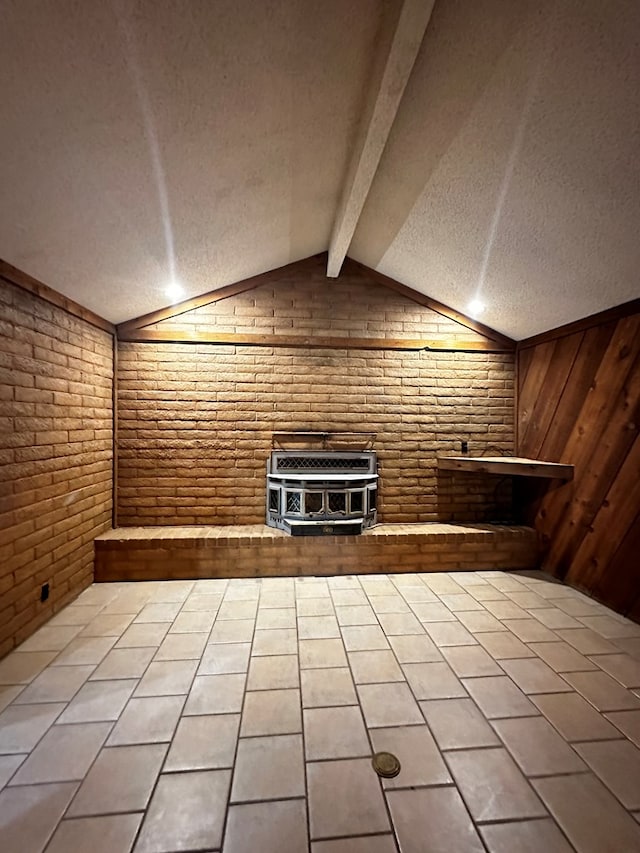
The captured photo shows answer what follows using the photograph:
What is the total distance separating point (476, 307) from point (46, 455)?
12.7 ft

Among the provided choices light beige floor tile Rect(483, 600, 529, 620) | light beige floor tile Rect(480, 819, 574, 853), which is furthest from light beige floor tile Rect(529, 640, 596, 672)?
light beige floor tile Rect(480, 819, 574, 853)

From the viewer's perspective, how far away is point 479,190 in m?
2.28

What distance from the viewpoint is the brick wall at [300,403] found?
357 cm

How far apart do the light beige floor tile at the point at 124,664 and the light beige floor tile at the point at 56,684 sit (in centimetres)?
6

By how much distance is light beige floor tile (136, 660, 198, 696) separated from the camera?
1817mm

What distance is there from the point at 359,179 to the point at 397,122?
0.33 metres

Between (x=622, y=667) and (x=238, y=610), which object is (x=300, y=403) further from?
(x=622, y=667)

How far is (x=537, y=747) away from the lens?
59.4 inches

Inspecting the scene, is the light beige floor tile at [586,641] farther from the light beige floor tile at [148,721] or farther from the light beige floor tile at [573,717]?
the light beige floor tile at [148,721]

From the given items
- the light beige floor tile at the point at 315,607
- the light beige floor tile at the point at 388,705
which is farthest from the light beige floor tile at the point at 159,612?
the light beige floor tile at the point at 388,705

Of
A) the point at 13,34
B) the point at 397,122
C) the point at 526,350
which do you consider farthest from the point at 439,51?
the point at 526,350

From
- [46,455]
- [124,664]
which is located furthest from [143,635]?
[46,455]

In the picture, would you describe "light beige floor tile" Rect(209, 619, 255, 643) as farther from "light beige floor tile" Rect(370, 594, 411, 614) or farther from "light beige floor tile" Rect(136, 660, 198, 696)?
"light beige floor tile" Rect(370, 594, 411, 614)

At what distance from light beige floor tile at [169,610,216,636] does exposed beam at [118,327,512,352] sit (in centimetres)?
243
